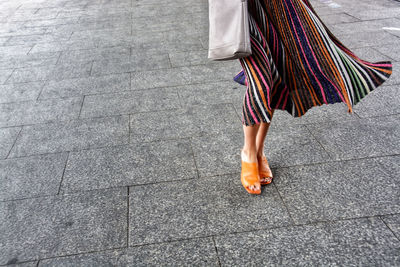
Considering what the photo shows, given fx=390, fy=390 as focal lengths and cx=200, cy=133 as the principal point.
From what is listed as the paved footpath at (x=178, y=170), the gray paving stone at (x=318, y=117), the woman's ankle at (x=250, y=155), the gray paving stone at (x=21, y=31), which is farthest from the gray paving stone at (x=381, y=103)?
the gray paving stone at (x=21, y=31)

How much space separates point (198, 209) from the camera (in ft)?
8.01

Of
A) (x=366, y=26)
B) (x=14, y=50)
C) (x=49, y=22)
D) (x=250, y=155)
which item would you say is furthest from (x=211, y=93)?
(x=49, y=22)

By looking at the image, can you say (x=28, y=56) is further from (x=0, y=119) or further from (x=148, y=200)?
(x=148, y=200)

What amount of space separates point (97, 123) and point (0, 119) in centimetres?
103

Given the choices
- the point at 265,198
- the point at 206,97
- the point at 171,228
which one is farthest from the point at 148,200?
the point at 206,97

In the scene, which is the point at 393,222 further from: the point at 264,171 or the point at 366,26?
the point at 366,26

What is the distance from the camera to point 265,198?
8.27 ft

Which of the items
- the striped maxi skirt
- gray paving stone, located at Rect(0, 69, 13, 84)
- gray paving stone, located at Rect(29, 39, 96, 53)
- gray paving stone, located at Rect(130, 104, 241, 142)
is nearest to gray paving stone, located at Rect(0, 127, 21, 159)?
gray paving stone, located at Rect(130, 104, 241, 142)

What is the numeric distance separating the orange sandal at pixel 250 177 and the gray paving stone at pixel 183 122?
2.45ft

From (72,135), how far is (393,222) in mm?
2586

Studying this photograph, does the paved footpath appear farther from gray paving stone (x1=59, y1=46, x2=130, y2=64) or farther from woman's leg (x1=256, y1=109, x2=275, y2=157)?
woman's leg (x1=256, y1=109, x2=275, y2=157)

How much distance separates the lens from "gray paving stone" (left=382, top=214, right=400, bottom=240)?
2156 millimetres

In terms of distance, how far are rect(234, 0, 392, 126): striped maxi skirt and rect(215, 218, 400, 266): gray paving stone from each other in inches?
26.8

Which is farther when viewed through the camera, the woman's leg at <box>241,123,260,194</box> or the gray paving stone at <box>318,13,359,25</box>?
the gray paving stone at <box>318,13,359,25</box>
